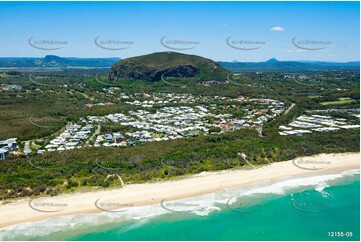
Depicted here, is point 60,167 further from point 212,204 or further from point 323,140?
point 323,140

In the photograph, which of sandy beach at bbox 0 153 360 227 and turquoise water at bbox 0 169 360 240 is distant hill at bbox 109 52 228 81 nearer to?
sandy beach at bbox 0 153 360 227

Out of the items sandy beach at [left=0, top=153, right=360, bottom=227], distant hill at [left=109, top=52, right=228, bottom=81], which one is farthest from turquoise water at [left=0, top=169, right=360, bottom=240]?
distant hill at [left=109, top=52, right=228, bottom=81]

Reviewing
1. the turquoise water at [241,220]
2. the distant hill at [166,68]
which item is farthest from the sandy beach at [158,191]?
the distant hill at [166,68]

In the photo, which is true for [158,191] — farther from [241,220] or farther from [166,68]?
[166,68]

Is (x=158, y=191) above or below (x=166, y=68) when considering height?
below

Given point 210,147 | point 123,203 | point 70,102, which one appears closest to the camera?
point 123,203

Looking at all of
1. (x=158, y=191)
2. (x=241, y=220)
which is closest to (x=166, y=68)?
(x=158, y=191)

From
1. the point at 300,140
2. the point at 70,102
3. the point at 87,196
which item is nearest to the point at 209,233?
the point at 87,196
